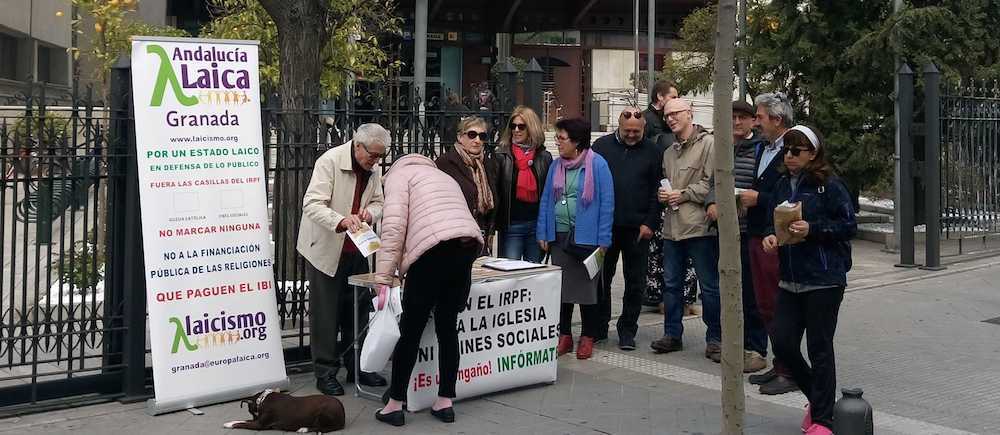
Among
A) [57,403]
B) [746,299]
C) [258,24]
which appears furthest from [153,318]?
[258,24]

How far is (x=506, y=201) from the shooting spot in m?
7.87

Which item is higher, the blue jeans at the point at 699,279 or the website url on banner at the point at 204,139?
the website url on banner at the point at 204,139

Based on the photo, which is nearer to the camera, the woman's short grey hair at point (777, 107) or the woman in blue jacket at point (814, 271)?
the woman in blue jacket at point (814, 271)

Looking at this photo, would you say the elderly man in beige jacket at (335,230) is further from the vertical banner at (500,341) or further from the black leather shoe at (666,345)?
the black leather shoe at (666,345)

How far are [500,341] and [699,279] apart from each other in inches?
68.5

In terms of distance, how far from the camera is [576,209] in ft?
25.4

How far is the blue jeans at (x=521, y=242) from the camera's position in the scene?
26.5ft

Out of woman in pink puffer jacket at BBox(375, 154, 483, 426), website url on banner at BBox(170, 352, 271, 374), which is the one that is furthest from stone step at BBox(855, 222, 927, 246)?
website url on banner at BBox(170, 352, 271, 374)

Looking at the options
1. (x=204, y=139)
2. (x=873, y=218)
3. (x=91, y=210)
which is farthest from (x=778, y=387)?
(x=873, y=218)

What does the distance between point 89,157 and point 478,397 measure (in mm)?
2711

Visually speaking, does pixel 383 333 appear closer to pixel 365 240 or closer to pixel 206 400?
pixel 365 240

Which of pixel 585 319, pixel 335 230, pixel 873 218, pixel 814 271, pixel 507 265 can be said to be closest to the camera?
pixel 814 271

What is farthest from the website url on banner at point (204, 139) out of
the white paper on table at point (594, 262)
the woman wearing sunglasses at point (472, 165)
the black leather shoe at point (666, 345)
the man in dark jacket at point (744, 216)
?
the black leather shoe at point (666, 345)

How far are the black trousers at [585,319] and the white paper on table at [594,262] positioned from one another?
35 cm
